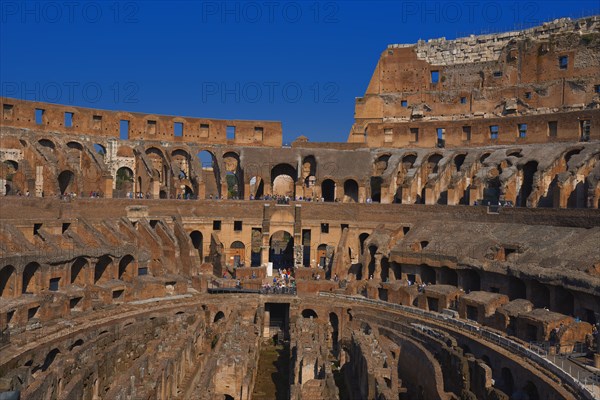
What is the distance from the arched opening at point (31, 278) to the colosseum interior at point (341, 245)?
100 millimetres

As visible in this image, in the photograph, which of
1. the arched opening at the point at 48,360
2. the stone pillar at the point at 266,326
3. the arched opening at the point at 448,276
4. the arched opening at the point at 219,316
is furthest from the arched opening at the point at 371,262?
the arched opening at the point at 48,360

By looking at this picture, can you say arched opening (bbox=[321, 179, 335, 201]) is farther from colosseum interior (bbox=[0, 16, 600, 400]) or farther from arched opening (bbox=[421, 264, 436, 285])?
arched opening (bbox=[421, 264, 436, 285])

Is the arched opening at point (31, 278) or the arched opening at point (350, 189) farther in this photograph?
the arched opening at point (350, 189)

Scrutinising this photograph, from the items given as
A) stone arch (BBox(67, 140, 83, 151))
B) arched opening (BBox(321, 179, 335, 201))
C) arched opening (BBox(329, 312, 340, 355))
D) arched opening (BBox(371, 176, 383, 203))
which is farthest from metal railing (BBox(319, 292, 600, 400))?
stone arch (BBox(67, 140, 83, 151))

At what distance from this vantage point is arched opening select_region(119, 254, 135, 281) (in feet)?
113

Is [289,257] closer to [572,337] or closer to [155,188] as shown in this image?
[155,188]

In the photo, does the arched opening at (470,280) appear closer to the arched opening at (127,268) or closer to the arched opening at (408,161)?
the arched opening at (408,161)

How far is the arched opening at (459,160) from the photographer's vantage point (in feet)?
148

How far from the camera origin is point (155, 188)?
43438 mm

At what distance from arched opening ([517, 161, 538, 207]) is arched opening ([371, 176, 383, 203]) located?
10.8 m

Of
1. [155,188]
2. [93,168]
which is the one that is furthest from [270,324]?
[93,168]

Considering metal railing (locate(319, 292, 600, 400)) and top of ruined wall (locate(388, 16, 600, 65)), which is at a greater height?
top of ruined wall (locate(388, 16, 600, 65))

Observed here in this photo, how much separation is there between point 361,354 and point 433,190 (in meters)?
21.8

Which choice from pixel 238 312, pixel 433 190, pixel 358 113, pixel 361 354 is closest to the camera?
pixel 361 354
